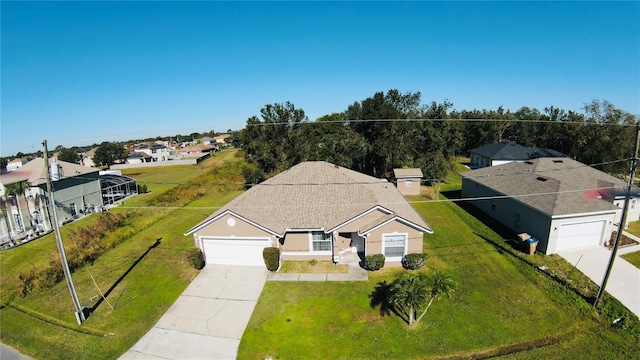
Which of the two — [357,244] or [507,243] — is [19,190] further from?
[507,243]

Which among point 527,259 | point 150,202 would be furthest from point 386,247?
point 150,202

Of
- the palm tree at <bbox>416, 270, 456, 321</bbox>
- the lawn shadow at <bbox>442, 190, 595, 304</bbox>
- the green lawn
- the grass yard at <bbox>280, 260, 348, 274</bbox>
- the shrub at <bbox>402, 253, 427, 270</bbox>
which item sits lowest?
the grass yard at <bbox>280, 260, 348, 274</bbox>

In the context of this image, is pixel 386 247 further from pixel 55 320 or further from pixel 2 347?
pixel 2 347

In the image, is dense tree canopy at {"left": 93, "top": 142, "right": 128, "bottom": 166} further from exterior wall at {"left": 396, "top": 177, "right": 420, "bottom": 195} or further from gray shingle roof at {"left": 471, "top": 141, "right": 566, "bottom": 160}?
gray shingle roof at {"left": 471, "top": 141, "right": 566, "bottom": 160}

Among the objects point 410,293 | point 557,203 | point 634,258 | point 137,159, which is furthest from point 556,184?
point 137,159

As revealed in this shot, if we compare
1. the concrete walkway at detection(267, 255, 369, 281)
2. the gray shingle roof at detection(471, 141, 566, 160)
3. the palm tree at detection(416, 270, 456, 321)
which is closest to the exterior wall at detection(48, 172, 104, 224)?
the concrete walkway at detection(267, 255, 369, 281)

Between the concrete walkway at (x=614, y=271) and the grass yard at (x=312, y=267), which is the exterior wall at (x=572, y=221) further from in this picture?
the grass yard at (x=312, y=267)
